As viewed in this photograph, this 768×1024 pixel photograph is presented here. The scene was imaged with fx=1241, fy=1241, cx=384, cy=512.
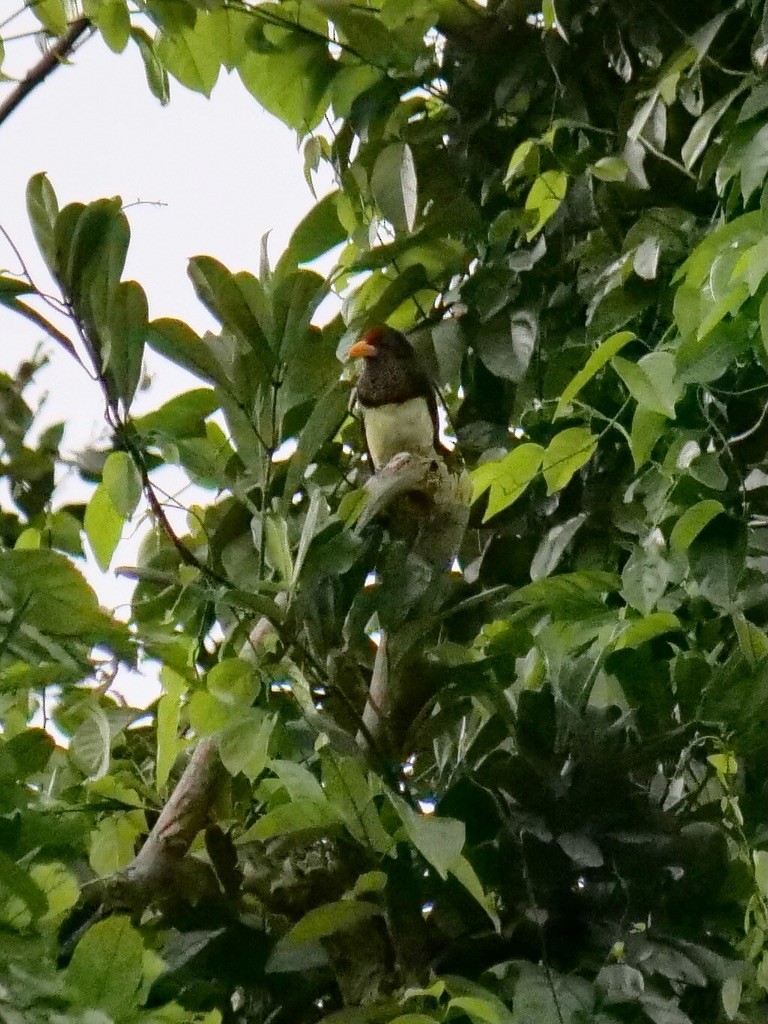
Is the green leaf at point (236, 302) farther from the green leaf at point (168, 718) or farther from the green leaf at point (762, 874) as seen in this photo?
the green leaf at point (762, 874)

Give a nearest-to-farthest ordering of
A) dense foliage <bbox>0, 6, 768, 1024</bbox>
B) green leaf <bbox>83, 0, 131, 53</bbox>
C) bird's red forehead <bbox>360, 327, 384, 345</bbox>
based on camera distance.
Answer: dense foliage <bbox>0, 6, 768, 1024</bbox> < green leaf <bbox>83, 0, 131, 53</bbox> < bird's red forehead <bbox>360, 327, 384, 345</bbox>

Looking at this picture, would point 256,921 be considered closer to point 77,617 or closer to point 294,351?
point 77,617

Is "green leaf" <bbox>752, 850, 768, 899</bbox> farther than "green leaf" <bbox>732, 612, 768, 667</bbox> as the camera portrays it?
No

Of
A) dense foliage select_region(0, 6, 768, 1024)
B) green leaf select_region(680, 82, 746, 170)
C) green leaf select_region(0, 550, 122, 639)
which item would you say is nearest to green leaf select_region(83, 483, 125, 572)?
dense foliage select_region(0, 6, 768, 1024)

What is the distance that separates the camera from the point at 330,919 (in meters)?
0.82

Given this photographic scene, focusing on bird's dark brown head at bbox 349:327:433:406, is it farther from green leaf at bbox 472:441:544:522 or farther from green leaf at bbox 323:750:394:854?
green leaf at bbox 323:750:394:854

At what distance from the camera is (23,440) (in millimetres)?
956

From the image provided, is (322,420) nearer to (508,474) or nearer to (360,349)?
(508,474)

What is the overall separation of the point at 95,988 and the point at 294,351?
0.48m

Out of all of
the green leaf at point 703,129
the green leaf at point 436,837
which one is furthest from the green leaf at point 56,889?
the green leaf at point 703,129

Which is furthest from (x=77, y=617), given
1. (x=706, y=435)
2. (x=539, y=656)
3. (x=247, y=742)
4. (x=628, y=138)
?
(x=628, y=138)

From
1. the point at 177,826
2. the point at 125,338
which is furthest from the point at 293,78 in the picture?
the point at 177,826

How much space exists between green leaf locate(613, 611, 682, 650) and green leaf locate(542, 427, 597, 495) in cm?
16

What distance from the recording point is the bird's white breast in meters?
1.43
